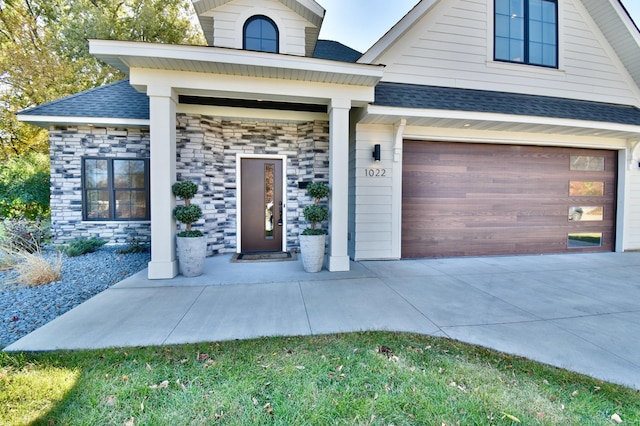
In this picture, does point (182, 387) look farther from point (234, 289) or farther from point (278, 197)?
point (278, 197)

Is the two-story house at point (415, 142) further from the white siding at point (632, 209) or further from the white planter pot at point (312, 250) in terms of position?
the white planter pot at point (312, 250)

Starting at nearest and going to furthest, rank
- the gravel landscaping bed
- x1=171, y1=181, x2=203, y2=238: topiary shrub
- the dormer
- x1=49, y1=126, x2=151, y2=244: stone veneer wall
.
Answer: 1. the gravel landscaping bed
2. x1=171, y1=181, x2=203, y2=238: topiary shrub
3. the dormer
4. x1=49, y1=126, x2=151, y2=244: stone veneer wall

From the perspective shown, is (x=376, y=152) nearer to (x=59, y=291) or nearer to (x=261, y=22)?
(x=261, y=22)

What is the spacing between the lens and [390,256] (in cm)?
591

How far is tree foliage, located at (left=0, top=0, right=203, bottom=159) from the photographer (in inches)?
408

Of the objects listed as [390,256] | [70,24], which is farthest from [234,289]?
[70,24]

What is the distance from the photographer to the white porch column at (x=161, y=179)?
4316 millimetres

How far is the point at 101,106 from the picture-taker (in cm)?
634

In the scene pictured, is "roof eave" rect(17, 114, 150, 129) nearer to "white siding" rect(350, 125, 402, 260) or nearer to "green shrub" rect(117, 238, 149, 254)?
"green shrub" rect(117, 238, 149, 254)

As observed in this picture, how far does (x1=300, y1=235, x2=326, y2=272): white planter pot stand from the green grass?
92.9 inches

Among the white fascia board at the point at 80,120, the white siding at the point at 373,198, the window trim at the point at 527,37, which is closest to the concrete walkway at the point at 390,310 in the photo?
the white siding at the point at 373,198

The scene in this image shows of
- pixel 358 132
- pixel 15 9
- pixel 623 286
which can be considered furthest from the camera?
pixel 15 9

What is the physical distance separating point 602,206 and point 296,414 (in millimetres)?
8975

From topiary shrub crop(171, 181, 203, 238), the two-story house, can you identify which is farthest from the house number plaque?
topiary shrub crop(171, 181, 203, 238)
